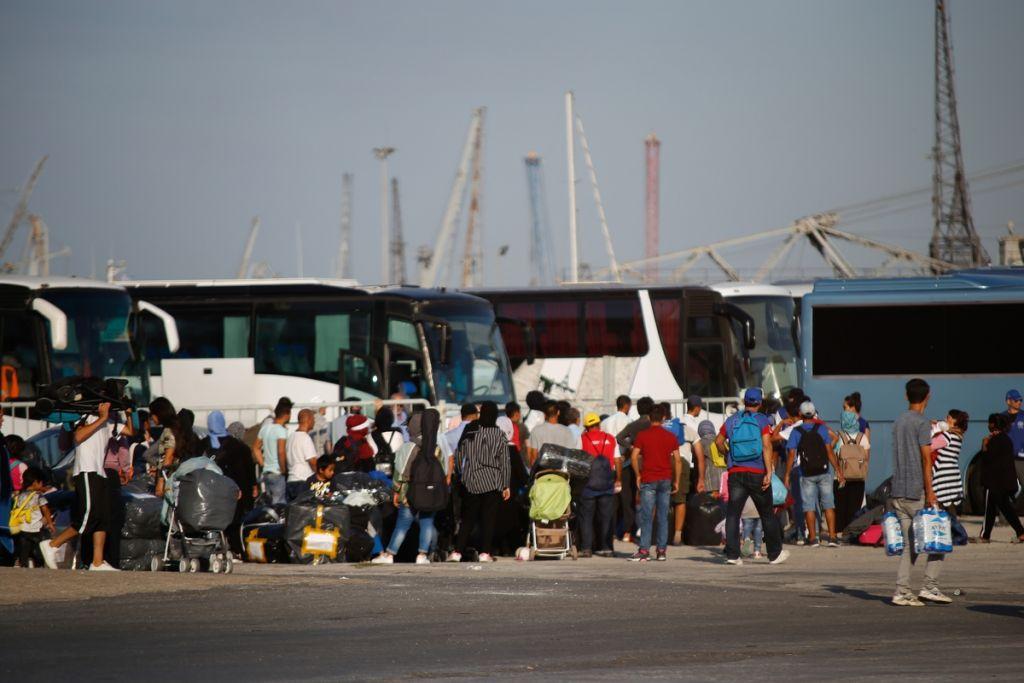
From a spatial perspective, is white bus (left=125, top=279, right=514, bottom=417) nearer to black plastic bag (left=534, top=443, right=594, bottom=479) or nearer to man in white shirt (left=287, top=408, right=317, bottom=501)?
man in white shirt (left=287, top=408, right=317, bottom=501)

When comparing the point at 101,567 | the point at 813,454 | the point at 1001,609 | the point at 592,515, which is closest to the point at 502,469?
the point at 592,515

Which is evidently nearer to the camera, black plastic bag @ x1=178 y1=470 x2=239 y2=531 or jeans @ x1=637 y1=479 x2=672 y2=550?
black plastic bag @ x1=178 y1=470 x2=239 y2=531

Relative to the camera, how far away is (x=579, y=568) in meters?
16.6

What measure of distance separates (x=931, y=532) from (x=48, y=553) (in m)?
8.85

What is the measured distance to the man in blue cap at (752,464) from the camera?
16328mm

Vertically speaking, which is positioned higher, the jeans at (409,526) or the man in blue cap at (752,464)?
the man in blue cap at (752,464)

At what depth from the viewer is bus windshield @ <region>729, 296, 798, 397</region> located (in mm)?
33406

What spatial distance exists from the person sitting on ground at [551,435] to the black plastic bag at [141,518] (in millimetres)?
4248

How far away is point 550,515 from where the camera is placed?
1756 cm

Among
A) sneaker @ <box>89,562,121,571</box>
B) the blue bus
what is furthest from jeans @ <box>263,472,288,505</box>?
the blue bus

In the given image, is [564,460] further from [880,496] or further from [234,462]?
[880,496]

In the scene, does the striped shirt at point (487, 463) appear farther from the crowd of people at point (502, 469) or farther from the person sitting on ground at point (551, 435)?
the person sitting on ground at point (551, 435)

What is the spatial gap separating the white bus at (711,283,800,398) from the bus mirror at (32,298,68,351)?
14032 mm

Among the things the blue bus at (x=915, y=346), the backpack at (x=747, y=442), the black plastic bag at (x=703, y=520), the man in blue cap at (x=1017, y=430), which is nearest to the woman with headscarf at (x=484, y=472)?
the backpack at (x=747, y=442)
